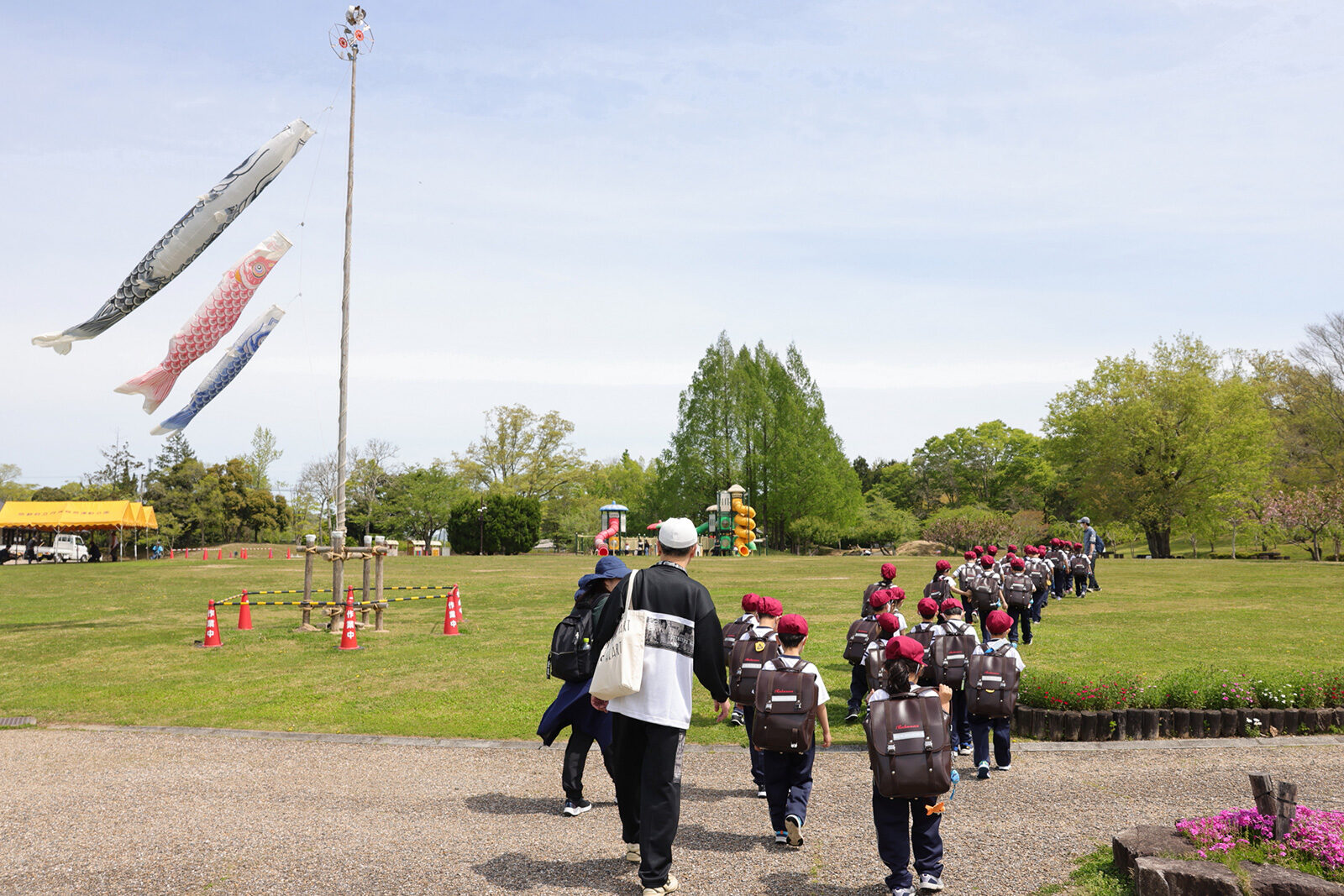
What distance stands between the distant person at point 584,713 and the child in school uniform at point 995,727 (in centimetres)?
339

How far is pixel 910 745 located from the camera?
17.2 feet

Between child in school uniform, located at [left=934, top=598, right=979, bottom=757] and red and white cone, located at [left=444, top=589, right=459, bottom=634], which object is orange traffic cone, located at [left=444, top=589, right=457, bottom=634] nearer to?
red and white cone, located at [left=444, top=589, right=459, bottom=634]

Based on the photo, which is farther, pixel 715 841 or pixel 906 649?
pixel 715 841

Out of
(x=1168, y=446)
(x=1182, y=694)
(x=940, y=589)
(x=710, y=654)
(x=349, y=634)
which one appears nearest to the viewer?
(x=710, y=654)

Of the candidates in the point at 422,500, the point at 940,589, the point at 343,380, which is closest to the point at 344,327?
the point at 343,380

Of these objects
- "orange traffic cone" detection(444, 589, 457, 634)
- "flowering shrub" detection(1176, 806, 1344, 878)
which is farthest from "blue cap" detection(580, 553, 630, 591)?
"orange traffic cone" detection(444, 589, 457, 634)

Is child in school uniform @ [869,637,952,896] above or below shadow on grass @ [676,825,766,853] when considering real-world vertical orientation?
above

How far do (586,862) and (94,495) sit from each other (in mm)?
89769

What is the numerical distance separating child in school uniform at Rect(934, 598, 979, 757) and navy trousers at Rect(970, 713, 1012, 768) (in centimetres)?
41

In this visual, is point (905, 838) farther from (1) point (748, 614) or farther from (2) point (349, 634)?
(2) point (349, 634)

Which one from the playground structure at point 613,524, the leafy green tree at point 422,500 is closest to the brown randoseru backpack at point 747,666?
the playground structure at point 613,524

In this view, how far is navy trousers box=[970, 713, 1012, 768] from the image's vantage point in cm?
802

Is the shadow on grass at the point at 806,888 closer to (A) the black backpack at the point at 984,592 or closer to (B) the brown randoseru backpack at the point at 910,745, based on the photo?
(B) the brown randoseru backpack at the point at 910,745

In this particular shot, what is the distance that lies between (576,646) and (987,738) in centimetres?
390
